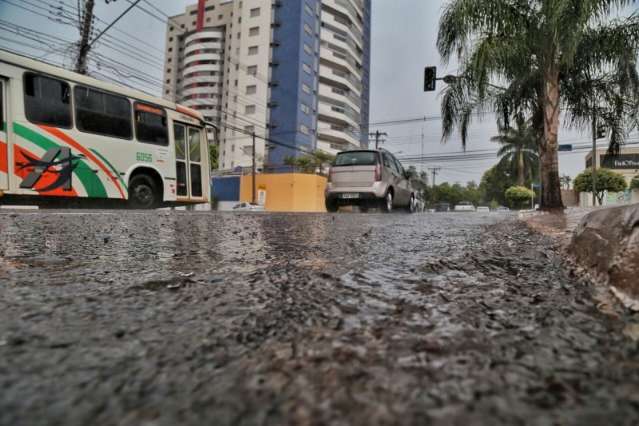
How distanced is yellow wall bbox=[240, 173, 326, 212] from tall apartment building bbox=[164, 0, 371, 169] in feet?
56.2

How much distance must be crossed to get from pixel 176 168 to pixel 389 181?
4.40m

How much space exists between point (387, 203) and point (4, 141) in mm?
6556

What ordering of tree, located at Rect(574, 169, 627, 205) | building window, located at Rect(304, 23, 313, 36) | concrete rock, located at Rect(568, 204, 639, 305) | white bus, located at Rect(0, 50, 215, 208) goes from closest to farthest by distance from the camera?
1. concrete rock, located at Rect(568, 204, 639, 305)
2. white bus, located at Rect(0, 50, 215, 208)
3. tree, located at Rect(574, 169, 627, 205)
4. building window, located at Rect(304, 23, 313, 36)

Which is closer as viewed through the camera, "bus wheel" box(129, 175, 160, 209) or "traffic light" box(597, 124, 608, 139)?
"bus wheel" box(129, 175, 160, 209)

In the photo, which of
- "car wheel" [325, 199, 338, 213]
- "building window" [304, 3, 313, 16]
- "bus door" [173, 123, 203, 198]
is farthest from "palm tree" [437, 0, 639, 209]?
"building window" [304, 3, 313, 16]

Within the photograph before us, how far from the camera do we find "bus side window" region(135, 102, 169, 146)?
24.1 ft

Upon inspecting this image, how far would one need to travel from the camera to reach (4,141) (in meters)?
5.67

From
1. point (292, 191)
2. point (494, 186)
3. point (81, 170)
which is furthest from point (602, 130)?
point (494, 186)

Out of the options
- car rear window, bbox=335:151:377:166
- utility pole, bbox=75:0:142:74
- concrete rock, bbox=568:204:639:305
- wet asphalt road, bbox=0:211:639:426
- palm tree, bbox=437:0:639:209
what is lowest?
wet asphalt road, bbox=0:211:639:426

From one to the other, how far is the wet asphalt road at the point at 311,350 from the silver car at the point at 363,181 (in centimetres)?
701

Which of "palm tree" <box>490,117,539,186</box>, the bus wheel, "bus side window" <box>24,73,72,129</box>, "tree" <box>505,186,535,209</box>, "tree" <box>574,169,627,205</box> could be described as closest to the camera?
"bus side window" <box>24,73,72,129</box>

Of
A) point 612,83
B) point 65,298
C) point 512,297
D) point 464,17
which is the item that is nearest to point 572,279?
point 512,297

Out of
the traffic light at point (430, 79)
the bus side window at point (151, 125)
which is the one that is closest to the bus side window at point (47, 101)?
the bus side window at point (151, 125)

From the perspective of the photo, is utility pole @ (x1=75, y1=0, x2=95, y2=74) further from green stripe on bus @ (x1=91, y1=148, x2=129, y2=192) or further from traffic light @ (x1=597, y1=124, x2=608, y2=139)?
traffic light @ (x1=597, y1=124, x2=608, y2=139)
